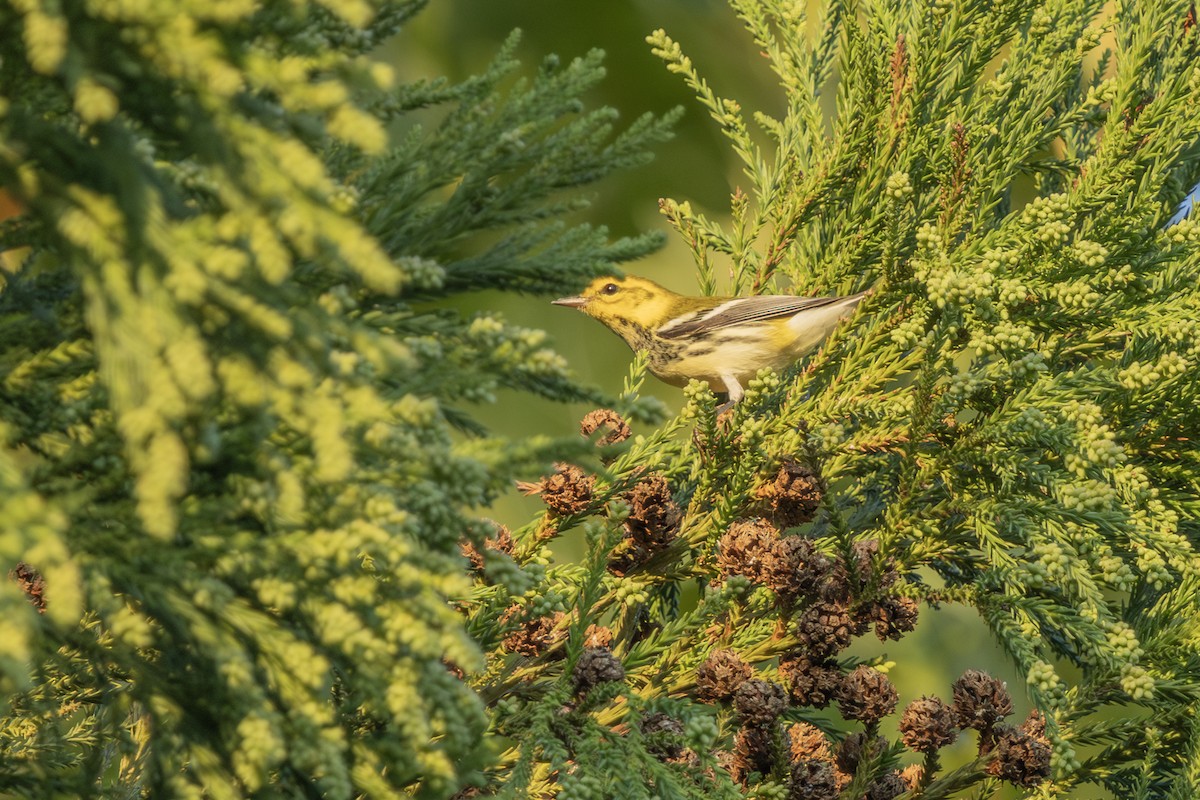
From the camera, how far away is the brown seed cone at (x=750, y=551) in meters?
1.89

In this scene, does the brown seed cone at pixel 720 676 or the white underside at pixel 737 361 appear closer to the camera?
the brown seed cone at pixel 720 676

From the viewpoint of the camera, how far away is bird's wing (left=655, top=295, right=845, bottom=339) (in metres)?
2.69

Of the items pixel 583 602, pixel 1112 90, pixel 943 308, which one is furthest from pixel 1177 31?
pixel 583 602

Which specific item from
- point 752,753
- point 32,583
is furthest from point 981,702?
point 32,583

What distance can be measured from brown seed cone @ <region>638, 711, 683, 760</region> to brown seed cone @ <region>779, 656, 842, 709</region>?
0.24 metres

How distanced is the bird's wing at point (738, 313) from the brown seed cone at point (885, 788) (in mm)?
1091

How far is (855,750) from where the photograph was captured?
1877 mm

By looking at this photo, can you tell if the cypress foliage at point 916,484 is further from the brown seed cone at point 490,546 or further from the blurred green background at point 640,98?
the blurred green background at point 640,98

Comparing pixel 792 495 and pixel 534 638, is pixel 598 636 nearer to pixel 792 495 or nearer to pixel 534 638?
pixel 534 638

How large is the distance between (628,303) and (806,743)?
272cm

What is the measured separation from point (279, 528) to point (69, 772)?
0.59 meters

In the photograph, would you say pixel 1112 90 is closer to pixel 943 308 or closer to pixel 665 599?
pixel 943 308

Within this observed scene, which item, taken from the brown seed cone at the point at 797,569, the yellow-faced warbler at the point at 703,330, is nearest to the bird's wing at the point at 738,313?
the yellow-faced warbler at the point at 703,330

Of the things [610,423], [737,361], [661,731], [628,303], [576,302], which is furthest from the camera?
[628,303]
